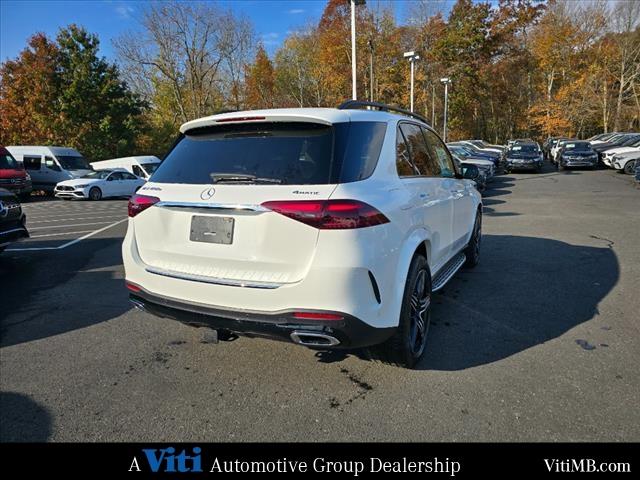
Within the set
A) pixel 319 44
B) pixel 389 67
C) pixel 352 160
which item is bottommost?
pixel 352 160

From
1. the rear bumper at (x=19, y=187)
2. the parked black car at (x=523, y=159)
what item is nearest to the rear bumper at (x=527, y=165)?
the parked black car at (x=523, y=159)

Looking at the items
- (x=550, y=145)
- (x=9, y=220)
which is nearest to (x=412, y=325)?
(x=9, y=220)

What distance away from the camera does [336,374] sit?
3145 mm

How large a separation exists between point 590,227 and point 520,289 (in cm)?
479

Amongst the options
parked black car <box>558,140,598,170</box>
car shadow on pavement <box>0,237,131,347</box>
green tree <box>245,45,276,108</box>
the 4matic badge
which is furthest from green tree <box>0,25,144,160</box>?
the 4matic badge

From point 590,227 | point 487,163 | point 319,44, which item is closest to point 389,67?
point 319,44

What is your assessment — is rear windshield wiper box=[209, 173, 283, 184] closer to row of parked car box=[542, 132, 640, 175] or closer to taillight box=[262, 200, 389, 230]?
taillight box=[262, 200, 389, 230]

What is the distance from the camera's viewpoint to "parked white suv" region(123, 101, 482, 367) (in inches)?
97.5

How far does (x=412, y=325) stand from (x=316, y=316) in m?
1.01

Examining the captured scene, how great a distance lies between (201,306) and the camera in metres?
2.77

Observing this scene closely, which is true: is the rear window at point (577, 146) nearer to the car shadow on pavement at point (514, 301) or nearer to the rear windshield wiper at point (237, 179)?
the car shadow on pavement at point (514, 301)

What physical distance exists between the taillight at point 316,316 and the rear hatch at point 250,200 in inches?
8.3

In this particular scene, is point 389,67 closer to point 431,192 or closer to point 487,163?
point 487,163
